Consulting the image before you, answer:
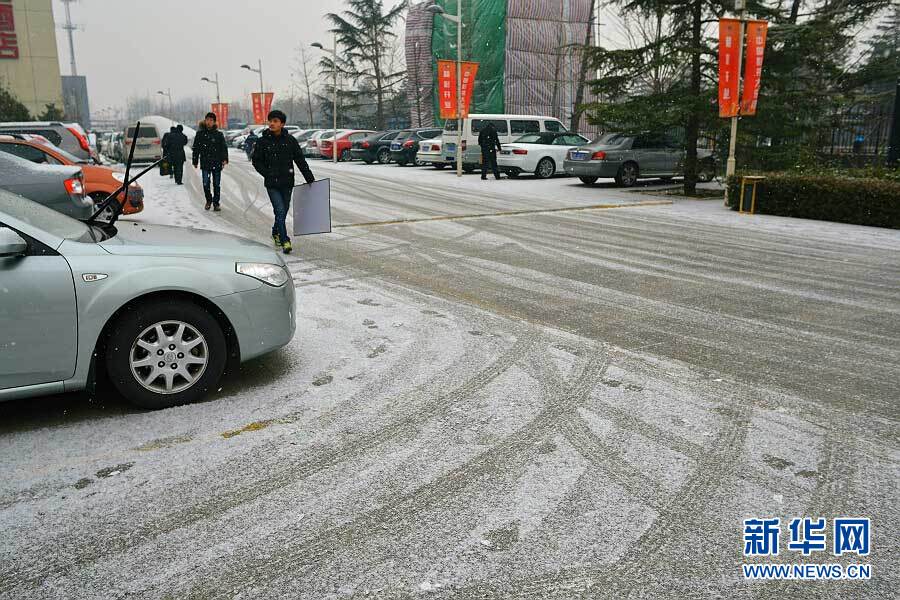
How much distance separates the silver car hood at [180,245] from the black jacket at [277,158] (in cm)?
445

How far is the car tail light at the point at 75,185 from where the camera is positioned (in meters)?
9.74

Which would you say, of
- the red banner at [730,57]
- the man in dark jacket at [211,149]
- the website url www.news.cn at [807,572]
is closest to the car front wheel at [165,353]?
the website url www.news.cn at [807,572]

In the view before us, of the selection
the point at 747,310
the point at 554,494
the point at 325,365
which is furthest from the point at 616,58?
the point at 554,494

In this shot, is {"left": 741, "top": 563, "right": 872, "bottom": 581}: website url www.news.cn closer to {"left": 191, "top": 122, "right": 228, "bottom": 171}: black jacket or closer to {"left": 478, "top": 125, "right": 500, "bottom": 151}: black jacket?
{"left": 191, "top": 122, "right": 228, "bottom": 171}: black jacket

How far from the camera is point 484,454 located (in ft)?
12.6

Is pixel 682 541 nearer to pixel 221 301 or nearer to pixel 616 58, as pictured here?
pixel 221 301

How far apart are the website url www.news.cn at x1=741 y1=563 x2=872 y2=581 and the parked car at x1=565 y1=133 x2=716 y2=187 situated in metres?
18.1

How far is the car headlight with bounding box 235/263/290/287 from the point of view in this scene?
4.73 metres

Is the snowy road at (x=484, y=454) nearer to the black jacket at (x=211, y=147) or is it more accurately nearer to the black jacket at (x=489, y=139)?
the black jacket at (x=211, y=147)

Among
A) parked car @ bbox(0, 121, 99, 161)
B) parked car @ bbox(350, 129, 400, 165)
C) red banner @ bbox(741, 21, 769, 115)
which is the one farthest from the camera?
parked car @ bbox(350, 129, 400, 165)

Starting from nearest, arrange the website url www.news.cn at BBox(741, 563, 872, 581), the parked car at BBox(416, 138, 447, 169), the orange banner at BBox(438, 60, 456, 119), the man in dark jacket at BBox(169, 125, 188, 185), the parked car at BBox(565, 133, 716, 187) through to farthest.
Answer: the website url www.news.cn at BBox(741, 563, 872, 581) < the parked car at BBox(565, 133, 716, 187) < the man in dark jacket at BBox(169, 125, 188, 185) < the orange banner at BBox(438, 60, 456, 119) < the parked car at BBox(416, 138, 447, 169)

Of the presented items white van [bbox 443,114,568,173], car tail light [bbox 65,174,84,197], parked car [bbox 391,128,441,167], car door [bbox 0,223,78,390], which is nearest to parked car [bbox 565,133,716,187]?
white van [bbox 443,114,568,173]

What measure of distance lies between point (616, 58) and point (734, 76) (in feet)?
12.0

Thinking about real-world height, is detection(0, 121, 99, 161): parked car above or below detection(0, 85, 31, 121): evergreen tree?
below
